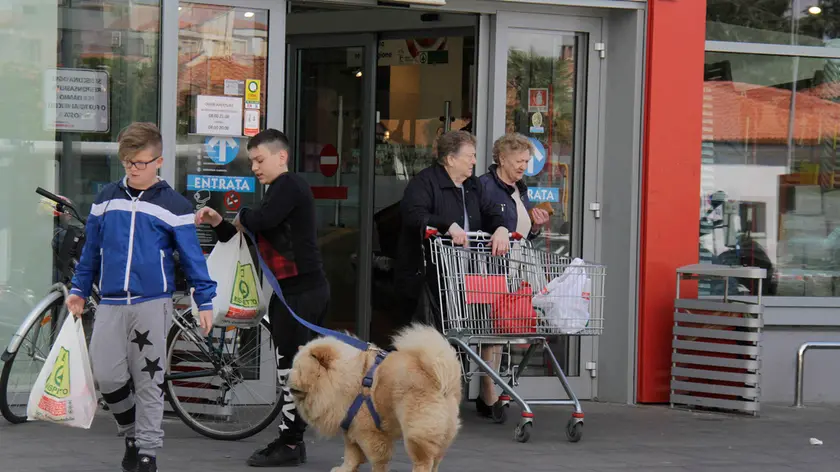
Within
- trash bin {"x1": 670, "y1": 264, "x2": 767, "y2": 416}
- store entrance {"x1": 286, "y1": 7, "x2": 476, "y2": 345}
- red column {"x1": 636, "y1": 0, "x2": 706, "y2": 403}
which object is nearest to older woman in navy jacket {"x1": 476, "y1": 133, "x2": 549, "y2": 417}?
red column {"x1": 636, "y1": 0, "x2": 706, "y2": 403}

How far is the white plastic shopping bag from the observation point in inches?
259

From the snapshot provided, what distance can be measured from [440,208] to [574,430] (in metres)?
1.68

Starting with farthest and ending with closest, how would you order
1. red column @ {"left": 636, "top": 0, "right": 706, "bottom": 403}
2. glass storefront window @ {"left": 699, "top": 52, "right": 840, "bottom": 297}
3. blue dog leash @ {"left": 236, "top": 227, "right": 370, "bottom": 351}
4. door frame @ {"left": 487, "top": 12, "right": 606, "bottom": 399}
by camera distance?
1. glass storefront window @ {"left": 699, "top": 52, "right": 840, "bottom": 297}
2. door frame @ {"left": 487, "top": 12, "right": 606, "bottom": 399}
3. red column @ {"left": 636, "top": 0, "right": 706, "bottom": 403}
4. blue dog leash @ {"left": 236, "top": 227, "right": 370, "bottom": 351}

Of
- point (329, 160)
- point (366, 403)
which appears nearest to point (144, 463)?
point (366, 403)

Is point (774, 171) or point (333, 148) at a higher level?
point (333, 148)

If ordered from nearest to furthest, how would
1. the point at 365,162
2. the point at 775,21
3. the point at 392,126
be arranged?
the point at 775,21 → the point at 365,162 → the point at 392,126

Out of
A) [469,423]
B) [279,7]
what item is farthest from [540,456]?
[279,7]

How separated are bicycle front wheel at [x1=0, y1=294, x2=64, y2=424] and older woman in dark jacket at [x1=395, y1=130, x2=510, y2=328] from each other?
220cm

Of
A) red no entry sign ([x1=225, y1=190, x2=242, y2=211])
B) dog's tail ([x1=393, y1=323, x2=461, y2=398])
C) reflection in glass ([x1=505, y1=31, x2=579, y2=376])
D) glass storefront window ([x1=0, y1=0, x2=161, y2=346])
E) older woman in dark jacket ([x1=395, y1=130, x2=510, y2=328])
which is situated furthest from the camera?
reflection in glass ([x1=505, y1=31, x2=579, y2=376])

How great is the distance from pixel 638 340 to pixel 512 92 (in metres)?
2.14

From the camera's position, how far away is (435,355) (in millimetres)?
5582

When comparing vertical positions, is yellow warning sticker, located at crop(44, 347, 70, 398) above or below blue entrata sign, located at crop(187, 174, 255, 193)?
below

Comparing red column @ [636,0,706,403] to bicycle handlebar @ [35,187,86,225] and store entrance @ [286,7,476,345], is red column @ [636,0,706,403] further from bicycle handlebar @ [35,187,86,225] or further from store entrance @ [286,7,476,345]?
bicycle handlebar @ [35,187,86,225]

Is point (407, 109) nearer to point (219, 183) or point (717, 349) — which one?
point (219, 183)
